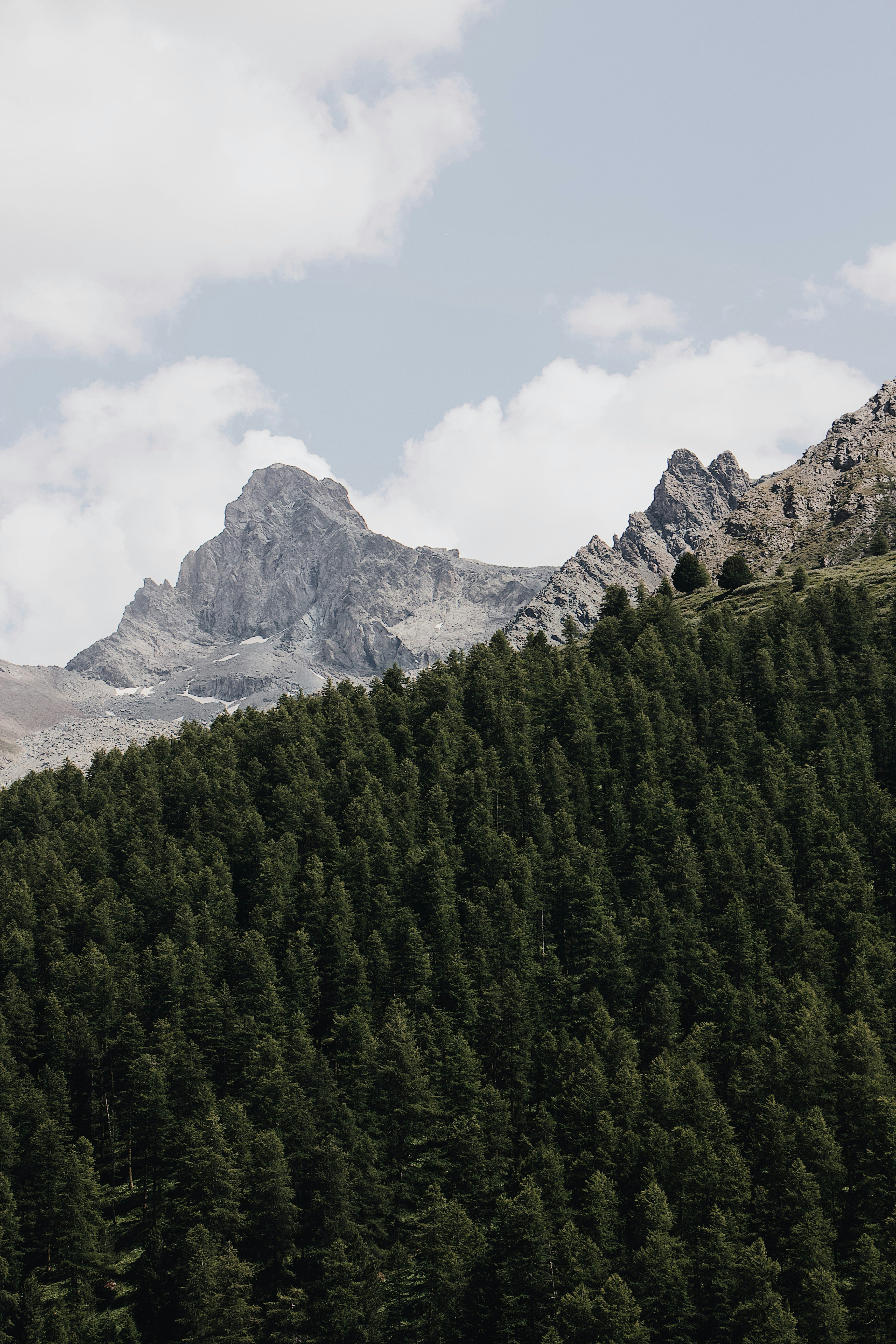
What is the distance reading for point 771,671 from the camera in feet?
512

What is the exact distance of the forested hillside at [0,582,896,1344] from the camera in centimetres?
7588

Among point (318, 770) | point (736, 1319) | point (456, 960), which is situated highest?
point (318, 770)

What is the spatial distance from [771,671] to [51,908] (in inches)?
3892

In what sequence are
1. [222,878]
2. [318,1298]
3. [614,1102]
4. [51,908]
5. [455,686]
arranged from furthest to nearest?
[455,686] → [222,878] → [51,908] → [614,1102] → [318,1298]

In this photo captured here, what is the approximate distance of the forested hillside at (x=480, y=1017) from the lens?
249 feet

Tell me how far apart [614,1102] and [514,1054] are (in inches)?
484

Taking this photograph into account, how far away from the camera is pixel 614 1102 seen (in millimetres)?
88000

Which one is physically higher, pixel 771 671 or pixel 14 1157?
pixel 771 671

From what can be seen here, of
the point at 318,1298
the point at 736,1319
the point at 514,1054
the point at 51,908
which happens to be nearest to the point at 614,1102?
the point at 514,1054

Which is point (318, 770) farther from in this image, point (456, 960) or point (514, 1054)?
point (514, 1054)

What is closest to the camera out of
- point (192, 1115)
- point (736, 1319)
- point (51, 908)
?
point (736, 1319)

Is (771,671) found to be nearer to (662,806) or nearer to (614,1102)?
(662,806)

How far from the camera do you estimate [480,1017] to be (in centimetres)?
10369

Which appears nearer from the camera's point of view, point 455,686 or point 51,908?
point 51,908
